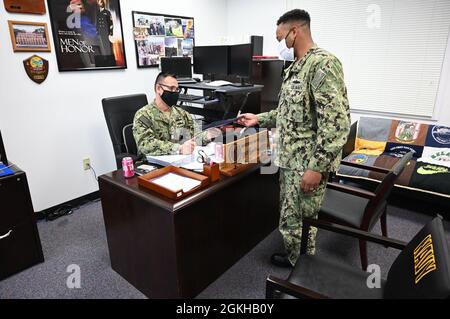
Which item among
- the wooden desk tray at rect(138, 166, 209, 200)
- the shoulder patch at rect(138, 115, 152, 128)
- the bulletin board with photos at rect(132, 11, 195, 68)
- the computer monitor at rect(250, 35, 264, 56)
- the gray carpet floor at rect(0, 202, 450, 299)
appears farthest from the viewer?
the computer monitor at rect(250, 35, 264, 56)

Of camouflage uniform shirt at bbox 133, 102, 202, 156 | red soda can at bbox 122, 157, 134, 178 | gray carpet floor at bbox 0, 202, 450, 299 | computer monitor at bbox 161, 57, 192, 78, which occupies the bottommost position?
gray carpet floor at bbox 0, 202, 450, 299

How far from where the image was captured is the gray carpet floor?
1767 millimetres

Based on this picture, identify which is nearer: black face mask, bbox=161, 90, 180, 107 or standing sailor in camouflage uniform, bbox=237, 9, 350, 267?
standing sailor in camouflage uniform, bbox=237, 9, 350, 267

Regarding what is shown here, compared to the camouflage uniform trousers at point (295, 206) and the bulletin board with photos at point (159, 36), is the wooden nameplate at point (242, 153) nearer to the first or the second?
the camouflage uniform trousers at point (295, 206)

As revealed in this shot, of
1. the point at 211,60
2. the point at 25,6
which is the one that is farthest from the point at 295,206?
the point at 25,6

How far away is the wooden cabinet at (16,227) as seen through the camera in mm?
1813

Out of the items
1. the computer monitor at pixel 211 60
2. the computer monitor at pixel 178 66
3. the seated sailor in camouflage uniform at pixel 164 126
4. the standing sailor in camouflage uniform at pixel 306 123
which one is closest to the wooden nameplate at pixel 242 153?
the standing sailor in camouflage uniform at pixel 306 123

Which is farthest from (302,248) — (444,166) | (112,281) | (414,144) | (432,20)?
(432,20)

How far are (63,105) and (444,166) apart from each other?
11.5ft

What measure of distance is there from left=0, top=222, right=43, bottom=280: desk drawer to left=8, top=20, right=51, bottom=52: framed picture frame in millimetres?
1351

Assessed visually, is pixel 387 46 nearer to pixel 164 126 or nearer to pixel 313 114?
pixel 313 114

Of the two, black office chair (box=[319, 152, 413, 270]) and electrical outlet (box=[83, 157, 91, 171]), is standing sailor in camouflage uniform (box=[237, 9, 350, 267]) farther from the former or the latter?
electrical outlet (box=[83, 157, 91, 171])

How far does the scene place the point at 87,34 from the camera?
2600 mm

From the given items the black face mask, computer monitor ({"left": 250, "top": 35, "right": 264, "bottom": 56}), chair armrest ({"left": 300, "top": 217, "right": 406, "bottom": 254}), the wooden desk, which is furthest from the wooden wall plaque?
chair armrest ({"left": 300, "top": 217, "right": 406, "bottom": 254})
